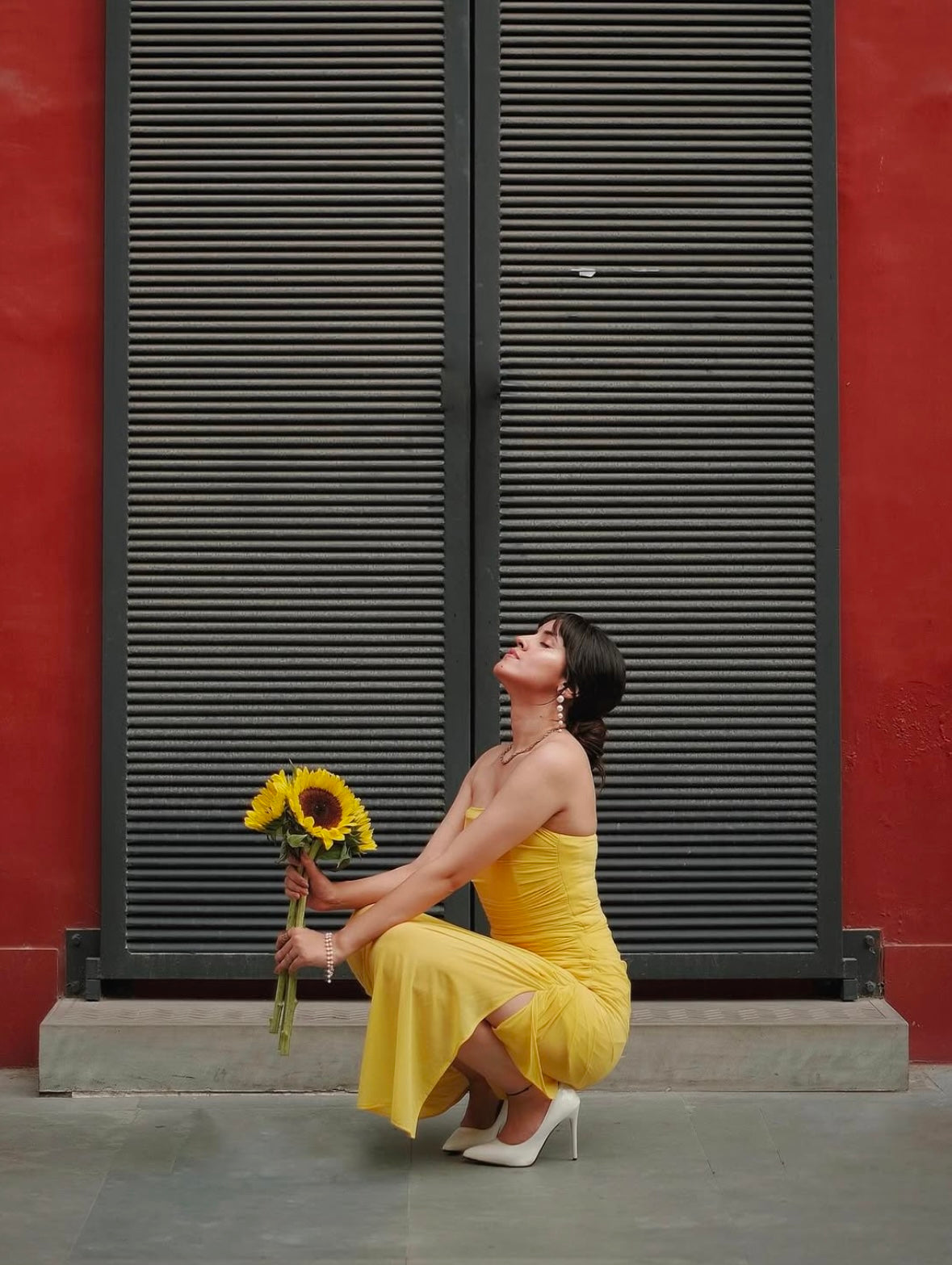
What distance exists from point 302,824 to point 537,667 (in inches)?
26.3

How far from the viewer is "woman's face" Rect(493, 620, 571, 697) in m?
3.88

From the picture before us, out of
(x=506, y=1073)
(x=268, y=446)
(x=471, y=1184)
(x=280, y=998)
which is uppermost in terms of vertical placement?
(x=268, y=446)

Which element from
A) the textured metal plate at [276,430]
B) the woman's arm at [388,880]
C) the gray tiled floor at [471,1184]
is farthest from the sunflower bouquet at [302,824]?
the textured metal plate at [276,430]

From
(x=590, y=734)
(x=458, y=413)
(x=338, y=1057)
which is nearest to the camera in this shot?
(x=590, y=734)

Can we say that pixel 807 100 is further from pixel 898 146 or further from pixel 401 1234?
pixel 401 1234

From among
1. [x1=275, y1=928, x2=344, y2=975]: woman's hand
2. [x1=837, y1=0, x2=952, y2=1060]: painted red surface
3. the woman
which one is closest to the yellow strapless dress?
the woman

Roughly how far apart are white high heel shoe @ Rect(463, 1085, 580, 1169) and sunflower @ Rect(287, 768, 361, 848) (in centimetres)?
79

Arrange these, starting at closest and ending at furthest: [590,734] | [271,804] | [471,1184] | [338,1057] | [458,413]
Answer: [471,1184] → [271,804] → [590,734] → [338,1057] → [458,413]

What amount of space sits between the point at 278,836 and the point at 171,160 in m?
2.04

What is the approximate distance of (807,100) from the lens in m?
4.66

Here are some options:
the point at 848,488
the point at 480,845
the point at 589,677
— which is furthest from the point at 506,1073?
the point at 848,488

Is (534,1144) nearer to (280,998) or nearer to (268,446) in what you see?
(280,998)

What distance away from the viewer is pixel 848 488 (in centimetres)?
469

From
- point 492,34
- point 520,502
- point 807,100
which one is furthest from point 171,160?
point 807,100
